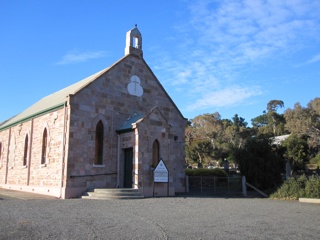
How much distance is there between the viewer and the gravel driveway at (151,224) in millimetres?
7578

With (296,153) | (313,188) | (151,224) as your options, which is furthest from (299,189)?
(296,153)

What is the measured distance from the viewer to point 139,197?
16.7 meters

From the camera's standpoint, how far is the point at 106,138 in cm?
1945

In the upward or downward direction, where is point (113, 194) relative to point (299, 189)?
downward

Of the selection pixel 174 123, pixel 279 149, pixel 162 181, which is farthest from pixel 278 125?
pixel 162 181

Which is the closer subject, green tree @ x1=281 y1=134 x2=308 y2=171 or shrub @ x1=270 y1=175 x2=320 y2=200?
shrub @ x1=270 y1=175 x2=320 y2=200

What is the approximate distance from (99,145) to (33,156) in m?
5.41

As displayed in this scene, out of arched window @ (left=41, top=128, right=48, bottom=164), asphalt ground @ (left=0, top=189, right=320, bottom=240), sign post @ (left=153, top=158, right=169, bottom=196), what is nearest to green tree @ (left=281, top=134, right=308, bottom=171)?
sign post @ (left=153, top=158, right=169, bottom=196)

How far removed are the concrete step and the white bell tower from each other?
9610 millimetres

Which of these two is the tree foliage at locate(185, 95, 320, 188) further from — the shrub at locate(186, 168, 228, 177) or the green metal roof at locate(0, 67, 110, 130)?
Answer: the green metal roof at locate(0, 67, 110, 130)

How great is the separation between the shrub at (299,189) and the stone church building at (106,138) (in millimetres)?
6320

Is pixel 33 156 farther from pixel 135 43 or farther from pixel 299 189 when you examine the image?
pixel 299 189

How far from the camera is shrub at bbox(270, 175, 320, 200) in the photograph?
1761 centimetres

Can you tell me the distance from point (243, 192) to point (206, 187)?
5.74 meters
